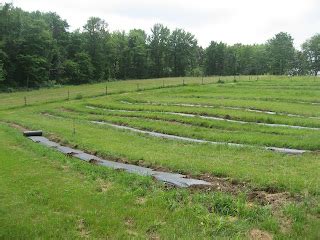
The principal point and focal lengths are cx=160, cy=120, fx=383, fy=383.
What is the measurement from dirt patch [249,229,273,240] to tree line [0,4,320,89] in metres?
66.1

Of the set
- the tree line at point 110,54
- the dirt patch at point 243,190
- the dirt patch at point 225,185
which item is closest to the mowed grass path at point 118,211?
the dirt patch at point 243,190

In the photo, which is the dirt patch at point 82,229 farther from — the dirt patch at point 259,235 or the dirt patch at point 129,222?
the dirt patch at point 259,235

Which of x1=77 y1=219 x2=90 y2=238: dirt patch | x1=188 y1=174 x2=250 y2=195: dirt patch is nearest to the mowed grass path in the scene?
x1=77 y1=219 x2=90 y2=238: dirt patch

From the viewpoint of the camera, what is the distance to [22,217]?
34.1 ft

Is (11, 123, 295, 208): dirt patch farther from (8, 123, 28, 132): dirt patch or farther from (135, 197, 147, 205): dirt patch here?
(8, 123, 28, 132): dirt patch

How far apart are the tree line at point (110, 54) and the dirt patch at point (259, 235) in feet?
217

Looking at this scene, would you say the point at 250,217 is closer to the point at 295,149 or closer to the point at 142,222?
the point at 142,222

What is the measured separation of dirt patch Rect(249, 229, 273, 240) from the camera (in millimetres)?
8969

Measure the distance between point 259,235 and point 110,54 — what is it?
101 metres

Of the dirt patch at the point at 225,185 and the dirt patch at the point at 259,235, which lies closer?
the dirt patch at the point at 259,235

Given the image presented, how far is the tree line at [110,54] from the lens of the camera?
79.1m

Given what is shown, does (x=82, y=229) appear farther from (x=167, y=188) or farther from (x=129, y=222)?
(x=167, y=188)

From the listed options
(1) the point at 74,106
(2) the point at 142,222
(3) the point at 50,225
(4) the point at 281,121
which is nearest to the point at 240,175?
(2) the point at 142,222

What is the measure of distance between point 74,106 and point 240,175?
32.8 metres
